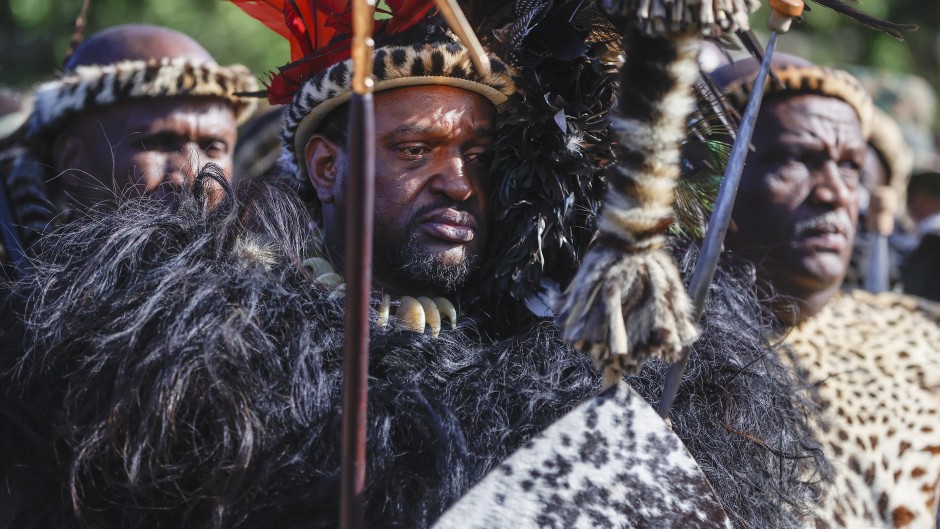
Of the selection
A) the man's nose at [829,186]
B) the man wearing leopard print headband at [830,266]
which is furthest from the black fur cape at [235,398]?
the man's nose at [829,186]

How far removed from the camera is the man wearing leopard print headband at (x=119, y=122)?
3734 millimetres

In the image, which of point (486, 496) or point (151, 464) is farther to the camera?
point (151, 464)

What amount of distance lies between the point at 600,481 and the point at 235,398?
2.19 feet

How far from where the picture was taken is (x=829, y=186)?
3.58 metres

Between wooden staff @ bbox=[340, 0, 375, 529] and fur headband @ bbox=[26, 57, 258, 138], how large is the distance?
2415 mm

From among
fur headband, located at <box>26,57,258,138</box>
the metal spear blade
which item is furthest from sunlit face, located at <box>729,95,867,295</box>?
fur headband, located at <box>26,57,258,138</box>

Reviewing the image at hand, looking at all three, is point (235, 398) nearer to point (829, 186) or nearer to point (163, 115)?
point (163, 115)

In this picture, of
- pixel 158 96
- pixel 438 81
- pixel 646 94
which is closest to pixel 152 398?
pixel 646 94

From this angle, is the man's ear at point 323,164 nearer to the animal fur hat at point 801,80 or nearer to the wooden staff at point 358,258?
the animal fur hat at point 801,80

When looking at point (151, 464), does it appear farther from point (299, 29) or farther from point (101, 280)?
point (299, 29)

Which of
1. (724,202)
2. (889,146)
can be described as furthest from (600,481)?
(889,146)

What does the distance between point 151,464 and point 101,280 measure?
1.32 feet

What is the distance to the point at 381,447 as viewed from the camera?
197 cm

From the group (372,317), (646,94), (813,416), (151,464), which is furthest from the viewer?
(813,416)
